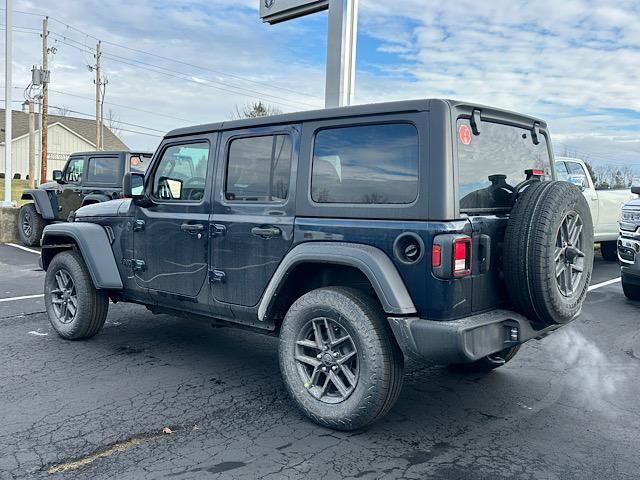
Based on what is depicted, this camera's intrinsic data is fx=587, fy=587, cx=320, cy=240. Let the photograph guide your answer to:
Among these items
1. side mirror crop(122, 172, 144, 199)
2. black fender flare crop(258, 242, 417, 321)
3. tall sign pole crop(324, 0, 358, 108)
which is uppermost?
tall sign pole crop(324, 0, 358, 108)

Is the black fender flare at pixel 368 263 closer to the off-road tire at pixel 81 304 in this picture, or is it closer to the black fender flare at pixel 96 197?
the off-road tire at pixel 81 304

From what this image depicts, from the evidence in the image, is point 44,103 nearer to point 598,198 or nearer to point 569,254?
point 598,198

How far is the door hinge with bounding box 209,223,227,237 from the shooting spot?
429cm

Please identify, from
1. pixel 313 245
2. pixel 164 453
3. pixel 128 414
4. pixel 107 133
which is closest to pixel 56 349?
pixel 128 414

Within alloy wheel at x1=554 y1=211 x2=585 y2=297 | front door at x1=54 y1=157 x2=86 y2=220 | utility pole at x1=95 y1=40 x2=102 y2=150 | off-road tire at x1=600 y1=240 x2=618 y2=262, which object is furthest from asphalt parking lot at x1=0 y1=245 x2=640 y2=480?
utility pole at x1=95 y1=40 x2=102 y2=150

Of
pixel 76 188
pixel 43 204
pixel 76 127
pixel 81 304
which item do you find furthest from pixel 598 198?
pixel 76 127

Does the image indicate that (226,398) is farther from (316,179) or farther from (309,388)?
(316,179)

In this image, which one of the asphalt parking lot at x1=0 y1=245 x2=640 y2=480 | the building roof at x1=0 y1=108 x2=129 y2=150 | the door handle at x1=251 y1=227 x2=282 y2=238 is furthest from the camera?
the building roof at x1=0 y1=108 x2=129 y2=150

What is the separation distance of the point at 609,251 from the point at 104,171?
10316 mm

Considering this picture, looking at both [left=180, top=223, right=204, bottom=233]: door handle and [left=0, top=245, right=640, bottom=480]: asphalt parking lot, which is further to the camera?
[left=180, top=223, right=204, bottom=233]: door handle

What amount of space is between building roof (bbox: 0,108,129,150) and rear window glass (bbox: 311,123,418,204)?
53.5 metres

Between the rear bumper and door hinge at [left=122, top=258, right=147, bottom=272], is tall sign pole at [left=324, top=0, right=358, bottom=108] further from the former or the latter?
the rear bumper

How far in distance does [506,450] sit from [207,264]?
2.41m

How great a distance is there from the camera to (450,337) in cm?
319
